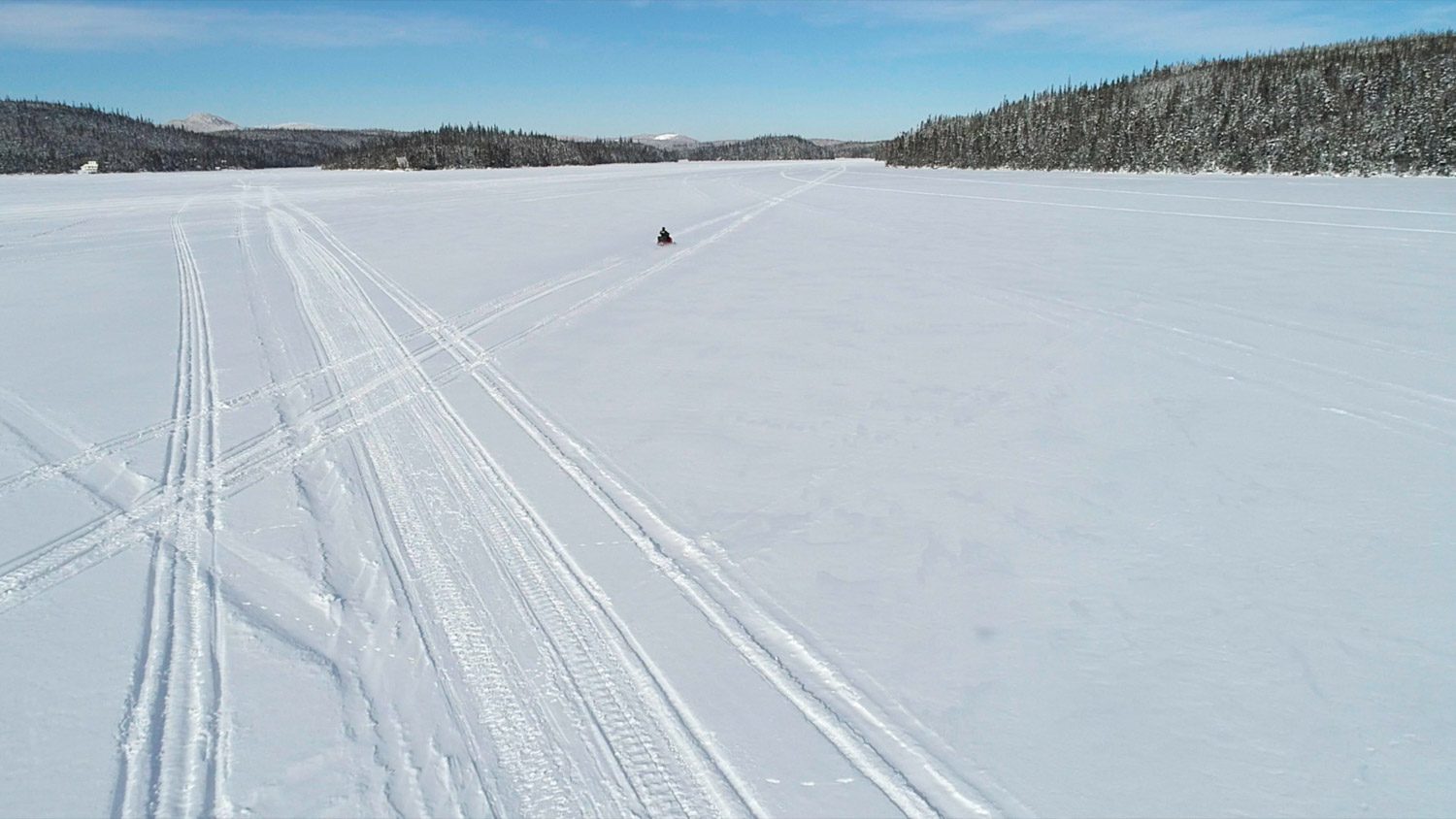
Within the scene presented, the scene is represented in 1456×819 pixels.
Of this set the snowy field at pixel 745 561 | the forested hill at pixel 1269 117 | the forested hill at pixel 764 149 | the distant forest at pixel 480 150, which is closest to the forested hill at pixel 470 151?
the distant forest at pixel 480 150

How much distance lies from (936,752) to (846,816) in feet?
1.56

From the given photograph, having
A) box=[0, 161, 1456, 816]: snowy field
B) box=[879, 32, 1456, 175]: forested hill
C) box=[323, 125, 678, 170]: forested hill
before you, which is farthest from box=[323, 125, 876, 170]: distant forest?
box=[0, 161, 1456, 816]: snowy field

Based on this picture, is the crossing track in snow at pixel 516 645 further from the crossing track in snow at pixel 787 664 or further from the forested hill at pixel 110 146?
the forested hill at pixel 110 146

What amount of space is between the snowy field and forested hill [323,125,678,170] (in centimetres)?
9691

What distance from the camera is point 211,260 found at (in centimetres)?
1570

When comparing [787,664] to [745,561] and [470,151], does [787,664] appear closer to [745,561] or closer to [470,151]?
[745,561]

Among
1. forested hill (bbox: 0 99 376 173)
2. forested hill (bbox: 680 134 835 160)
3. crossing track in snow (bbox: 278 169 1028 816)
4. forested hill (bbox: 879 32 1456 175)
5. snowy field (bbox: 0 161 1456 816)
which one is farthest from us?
forested hill (bbox: 680 134 835 160)

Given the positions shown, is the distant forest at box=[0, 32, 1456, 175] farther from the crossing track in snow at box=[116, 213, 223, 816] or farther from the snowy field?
the crossing track in snow at box=[116, 213, 223, 816]

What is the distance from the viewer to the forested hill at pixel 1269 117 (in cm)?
3544

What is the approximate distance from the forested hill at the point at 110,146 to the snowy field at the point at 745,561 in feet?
378

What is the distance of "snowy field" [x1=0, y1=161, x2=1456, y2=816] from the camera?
275cm

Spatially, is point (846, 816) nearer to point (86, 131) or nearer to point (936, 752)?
point (936, 752)

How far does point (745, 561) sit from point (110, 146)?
460ft

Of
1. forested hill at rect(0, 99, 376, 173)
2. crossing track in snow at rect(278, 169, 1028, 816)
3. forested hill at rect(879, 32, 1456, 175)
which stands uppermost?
forested hill at rect(0, 99, 376, 173)
